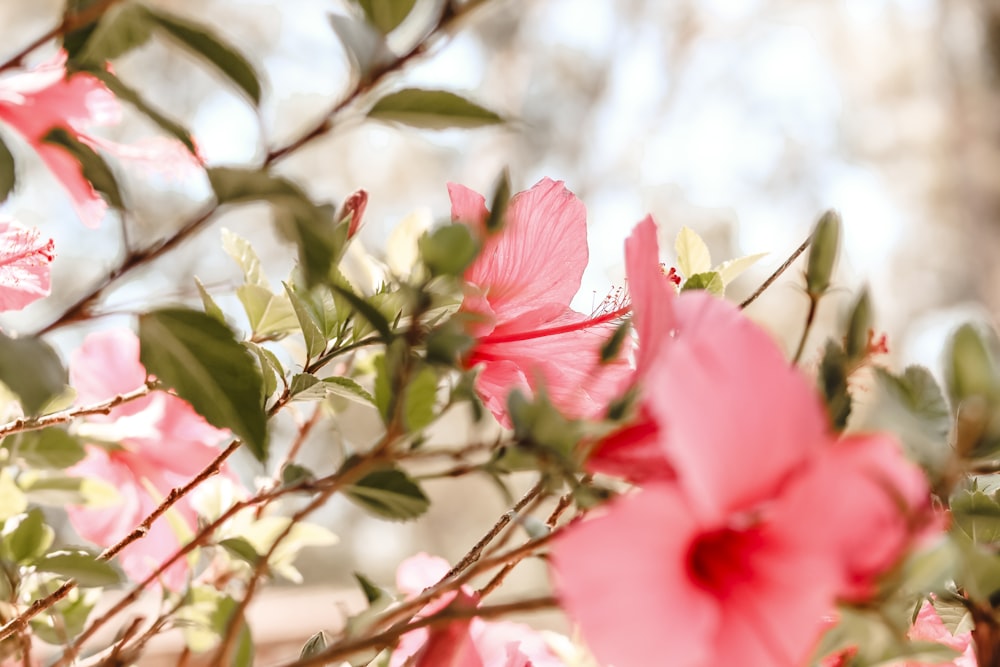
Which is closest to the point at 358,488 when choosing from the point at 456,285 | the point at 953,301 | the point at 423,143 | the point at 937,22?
→ the point at 456,285

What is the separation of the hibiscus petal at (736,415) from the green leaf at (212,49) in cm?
17

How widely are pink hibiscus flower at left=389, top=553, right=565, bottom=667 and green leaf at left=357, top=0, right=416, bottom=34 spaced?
0.19 metres

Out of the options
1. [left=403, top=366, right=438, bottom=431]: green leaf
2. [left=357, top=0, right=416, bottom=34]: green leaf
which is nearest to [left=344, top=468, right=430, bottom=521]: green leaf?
[left=403, top=366, right=438, bottom=431]: green leaf

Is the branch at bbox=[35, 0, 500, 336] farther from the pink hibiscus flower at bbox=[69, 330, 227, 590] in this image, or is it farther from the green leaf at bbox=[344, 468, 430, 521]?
the pink hibiscus flower at bbox=[69, 330, 227, 590]

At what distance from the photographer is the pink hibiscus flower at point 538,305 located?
0.33 m

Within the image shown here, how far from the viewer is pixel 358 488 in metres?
0.30

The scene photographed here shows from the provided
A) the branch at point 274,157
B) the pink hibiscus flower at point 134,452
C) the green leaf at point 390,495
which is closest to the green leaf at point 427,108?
the branch at point 274,157

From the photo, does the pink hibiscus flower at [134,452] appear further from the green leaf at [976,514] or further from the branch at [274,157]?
the green leaf at [976,514]

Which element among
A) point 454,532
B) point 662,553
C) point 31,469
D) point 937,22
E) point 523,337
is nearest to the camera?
point 662,553

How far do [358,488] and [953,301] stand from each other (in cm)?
662

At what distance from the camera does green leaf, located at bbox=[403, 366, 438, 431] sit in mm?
252

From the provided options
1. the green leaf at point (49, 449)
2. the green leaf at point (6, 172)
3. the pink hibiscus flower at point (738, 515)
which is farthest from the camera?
the green leaf at point (49, 449)

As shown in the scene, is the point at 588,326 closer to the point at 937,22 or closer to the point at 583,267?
the point at 583,267

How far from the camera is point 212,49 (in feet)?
0.91
